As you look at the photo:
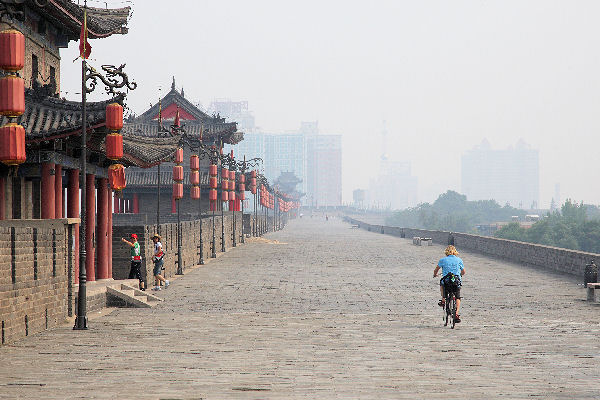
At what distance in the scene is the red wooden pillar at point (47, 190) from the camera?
21938 millimetres

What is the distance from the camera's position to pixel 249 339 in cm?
1555

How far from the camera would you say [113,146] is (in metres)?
22.1

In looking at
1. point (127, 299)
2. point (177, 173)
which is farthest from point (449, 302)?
point (177, 173)

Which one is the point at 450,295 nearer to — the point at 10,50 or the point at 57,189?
the point at 10,50

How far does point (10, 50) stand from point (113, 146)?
29.1ft

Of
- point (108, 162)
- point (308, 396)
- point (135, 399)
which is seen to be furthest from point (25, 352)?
point (108, 162)

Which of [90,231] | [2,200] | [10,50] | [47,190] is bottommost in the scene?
[90,231]

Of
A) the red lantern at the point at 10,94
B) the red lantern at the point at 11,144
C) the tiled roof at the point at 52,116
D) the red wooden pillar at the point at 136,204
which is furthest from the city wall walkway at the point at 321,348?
the red wooden pillar at the point at 136,204

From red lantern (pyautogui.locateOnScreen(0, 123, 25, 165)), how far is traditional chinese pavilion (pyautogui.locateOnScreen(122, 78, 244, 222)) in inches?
1791

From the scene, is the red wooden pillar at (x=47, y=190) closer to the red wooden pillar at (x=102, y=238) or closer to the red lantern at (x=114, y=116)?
the red lantern at (x=114, y=116)

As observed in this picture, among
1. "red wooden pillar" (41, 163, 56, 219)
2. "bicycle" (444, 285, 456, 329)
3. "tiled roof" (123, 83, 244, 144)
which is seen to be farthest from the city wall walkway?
A: "tiled roof" (123, 83, 244, 144)

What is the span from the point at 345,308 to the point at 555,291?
8.56 meters

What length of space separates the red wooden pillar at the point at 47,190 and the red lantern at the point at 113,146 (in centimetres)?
155

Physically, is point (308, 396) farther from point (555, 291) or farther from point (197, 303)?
point (555, 291)
